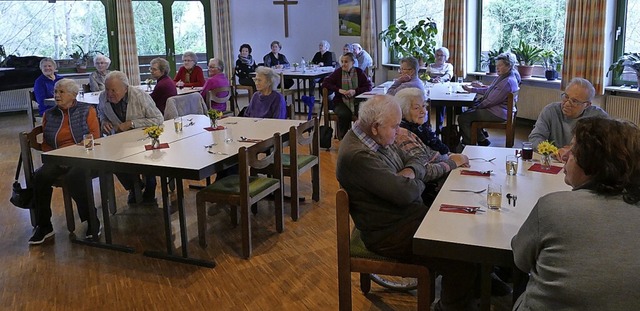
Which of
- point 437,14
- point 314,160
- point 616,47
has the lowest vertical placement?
point 314,160

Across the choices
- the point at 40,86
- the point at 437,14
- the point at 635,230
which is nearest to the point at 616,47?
the point at 437,14

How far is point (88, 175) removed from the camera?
4.02 metres

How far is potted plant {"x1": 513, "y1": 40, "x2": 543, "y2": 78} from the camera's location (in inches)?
325

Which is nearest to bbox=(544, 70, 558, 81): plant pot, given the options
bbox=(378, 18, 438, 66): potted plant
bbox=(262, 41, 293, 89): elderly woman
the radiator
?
the radiator

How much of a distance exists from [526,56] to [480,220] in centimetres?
665

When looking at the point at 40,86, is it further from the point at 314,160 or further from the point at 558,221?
the point at 558,221

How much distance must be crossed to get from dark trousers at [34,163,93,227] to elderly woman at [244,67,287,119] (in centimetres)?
176

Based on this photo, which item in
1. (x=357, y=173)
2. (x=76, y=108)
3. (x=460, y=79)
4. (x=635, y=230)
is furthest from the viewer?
(x=460, y=79)

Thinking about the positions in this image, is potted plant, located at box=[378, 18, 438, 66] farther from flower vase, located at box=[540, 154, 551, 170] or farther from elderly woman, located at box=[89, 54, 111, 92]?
flower vase, located at box=[540, 154, 551, 170]

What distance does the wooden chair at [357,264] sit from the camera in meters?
2.56

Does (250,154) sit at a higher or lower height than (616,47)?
lower

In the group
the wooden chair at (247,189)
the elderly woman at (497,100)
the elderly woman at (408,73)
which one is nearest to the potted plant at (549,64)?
the elderly woman at (497,100)

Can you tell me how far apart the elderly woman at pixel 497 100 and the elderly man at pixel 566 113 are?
230 cm

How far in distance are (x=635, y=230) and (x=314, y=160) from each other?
3480 millimetres
